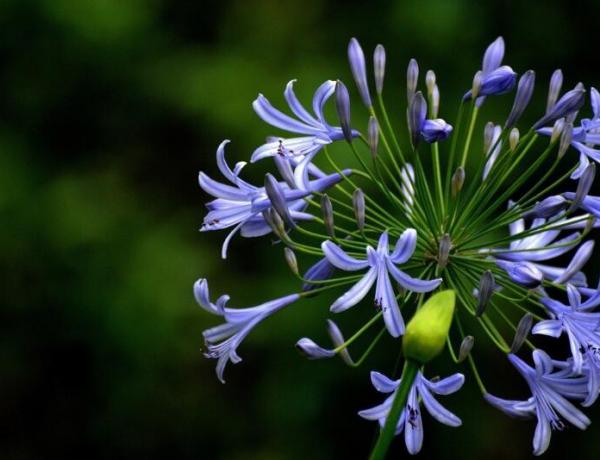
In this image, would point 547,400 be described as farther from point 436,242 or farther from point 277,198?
point 277,198

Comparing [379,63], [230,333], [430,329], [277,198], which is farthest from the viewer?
[379,63]

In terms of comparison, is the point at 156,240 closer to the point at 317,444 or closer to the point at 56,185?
the point at 56,185

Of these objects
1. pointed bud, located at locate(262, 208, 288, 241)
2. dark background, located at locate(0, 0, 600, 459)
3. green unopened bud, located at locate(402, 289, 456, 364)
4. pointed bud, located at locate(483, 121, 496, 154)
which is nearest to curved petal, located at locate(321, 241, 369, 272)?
pointed bud, located at locate(262, 208, 288, 241)

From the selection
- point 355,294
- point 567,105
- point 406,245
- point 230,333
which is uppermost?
point 567,105

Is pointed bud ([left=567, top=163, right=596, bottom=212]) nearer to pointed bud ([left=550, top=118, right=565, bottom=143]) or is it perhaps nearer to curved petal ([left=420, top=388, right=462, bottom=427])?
pointed bud ([left=550, top=118, right=565, bottom=143])

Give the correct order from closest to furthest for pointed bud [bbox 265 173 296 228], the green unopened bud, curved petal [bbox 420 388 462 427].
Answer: the green unopened bud
pointed bud [bbox 265 173 296 228]
curved petal [bbox 420 388 462 427]

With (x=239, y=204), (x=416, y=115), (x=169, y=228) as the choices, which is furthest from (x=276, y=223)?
(x=169, y=228)

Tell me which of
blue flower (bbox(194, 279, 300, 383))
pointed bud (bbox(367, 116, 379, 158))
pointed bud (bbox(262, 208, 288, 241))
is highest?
pointed bud (bbox(367, 116, 379, 158))

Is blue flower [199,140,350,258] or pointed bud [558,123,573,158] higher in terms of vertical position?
pointed bud [558,123,573,158]
